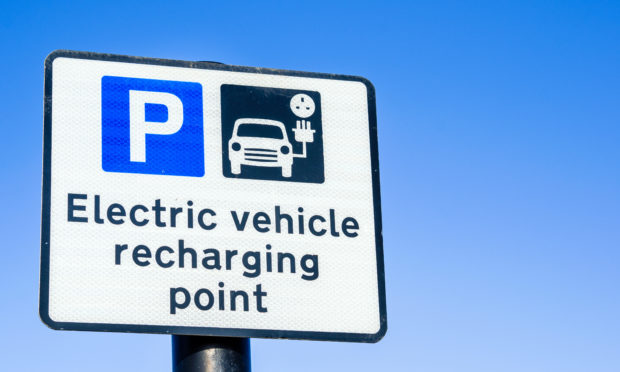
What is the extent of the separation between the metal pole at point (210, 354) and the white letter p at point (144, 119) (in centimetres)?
57

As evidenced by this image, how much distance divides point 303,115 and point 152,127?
504 millimetres

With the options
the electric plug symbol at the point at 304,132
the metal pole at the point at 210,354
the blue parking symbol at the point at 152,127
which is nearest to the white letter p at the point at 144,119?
the blue parking symbol at the point at 152,127

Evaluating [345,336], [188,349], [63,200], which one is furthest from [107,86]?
[345,336]

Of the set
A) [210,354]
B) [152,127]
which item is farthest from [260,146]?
[210,354]

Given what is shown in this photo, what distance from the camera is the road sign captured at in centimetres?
293

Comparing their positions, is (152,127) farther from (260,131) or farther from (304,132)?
(304,132)

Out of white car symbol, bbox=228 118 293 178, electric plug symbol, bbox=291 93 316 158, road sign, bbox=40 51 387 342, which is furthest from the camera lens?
electric plug symbol, bbox=291 93 316 158

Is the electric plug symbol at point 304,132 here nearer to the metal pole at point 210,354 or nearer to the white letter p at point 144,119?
the white letter p at point 144,119

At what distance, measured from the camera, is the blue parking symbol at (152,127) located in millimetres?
3084

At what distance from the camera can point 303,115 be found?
3350mm

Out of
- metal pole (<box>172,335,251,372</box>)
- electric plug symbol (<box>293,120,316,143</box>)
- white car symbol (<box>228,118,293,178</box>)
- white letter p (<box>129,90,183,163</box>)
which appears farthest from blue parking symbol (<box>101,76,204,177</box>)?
metal pole (<box>172,335,251,372</box>)

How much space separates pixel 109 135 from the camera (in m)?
3.10

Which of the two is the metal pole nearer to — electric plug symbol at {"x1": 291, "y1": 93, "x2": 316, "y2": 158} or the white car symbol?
the white car symbol

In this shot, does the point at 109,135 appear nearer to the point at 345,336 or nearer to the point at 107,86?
the point at 107,86
